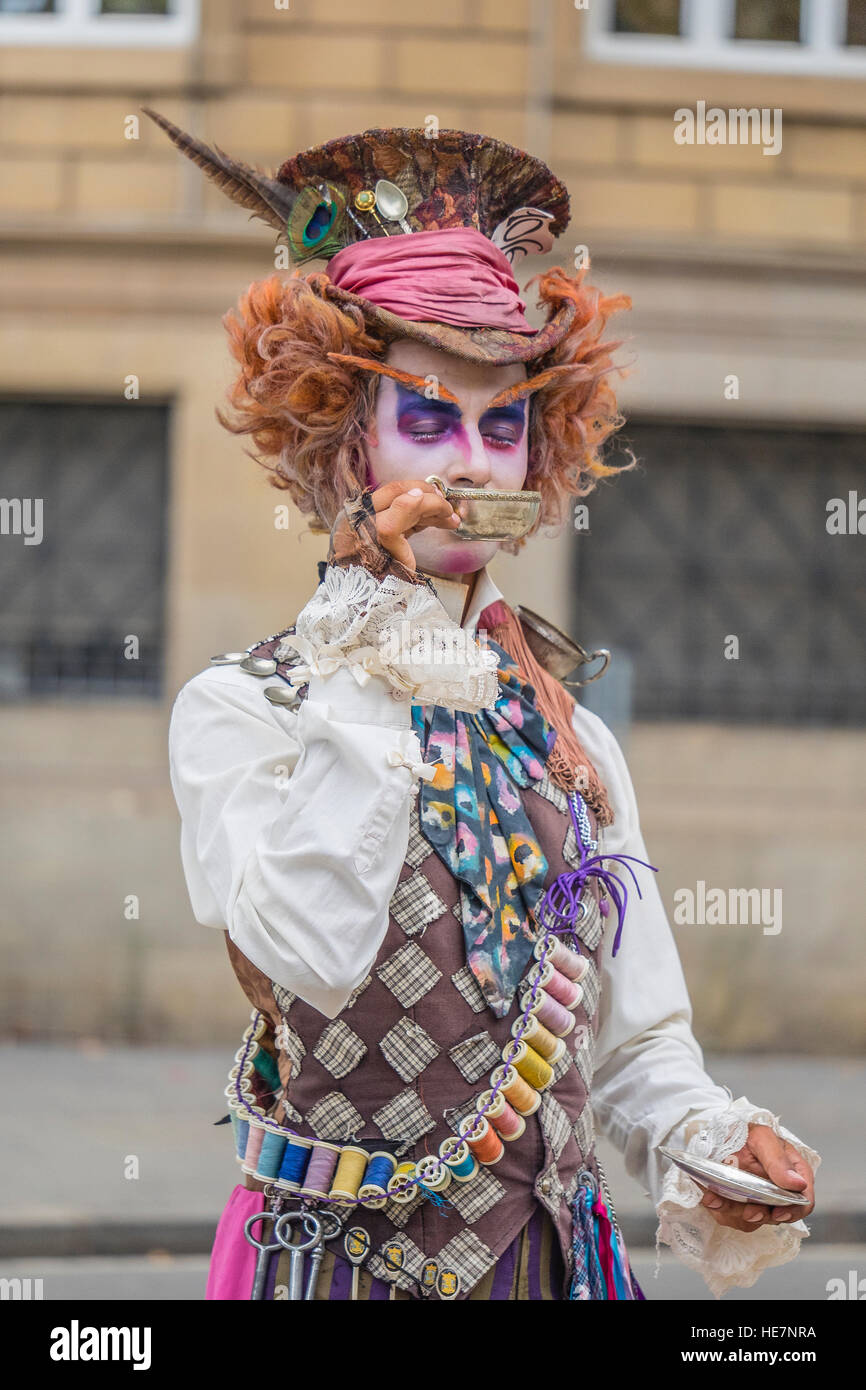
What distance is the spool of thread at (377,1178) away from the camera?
179cm

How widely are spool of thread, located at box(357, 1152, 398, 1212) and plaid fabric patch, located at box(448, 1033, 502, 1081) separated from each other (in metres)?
0.13

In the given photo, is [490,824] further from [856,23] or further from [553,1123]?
Result: [856,23]

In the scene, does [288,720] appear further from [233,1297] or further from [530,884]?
[233,1297]

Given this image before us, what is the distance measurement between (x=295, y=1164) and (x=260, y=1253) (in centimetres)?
14

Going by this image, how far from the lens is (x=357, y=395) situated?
1.96m

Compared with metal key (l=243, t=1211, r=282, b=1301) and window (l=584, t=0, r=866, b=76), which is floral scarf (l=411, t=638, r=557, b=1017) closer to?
metal key (l=243, t=1211, r=282, b=1301)

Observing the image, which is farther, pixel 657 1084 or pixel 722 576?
pixel 722 576

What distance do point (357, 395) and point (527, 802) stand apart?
543 millimetres

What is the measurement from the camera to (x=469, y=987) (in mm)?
1812

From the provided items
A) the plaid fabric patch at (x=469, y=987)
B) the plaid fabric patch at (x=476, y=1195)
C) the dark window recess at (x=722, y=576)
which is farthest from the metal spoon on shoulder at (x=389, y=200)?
the dark window recess at (x=722, y=576)

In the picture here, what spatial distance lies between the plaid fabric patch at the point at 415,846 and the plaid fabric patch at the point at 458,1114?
0.28 meters

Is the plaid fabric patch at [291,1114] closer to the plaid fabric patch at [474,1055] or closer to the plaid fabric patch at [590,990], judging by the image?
the plaid fabric patch at [474,1055]

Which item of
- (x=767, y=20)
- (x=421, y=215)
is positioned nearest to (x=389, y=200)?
(x=421, y=215)
